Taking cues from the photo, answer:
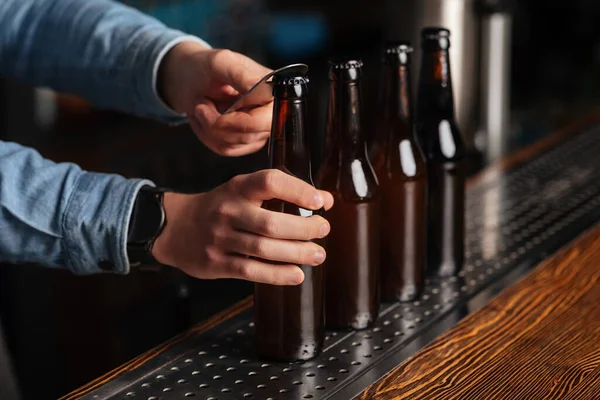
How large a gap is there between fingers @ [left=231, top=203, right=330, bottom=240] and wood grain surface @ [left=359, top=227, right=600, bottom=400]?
0.19 m

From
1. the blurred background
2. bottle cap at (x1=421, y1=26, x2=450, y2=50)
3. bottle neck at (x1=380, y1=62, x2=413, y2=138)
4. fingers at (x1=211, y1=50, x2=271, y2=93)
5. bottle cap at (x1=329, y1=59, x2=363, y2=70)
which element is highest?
bottle cap at (x1=421, y1=26, x2=450, y2=50)

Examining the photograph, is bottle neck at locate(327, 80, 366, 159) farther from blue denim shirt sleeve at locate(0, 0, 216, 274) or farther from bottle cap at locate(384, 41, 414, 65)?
blue denim shirt sleeve at locate(0, 0, 216, 274)

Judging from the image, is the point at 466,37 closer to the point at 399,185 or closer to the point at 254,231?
the point at 399,185

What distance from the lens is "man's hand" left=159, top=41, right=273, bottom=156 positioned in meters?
1.12

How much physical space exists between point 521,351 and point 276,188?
1.23 feet

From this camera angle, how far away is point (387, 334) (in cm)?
107

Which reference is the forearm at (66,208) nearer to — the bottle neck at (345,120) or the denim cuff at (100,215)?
the denim cuff at (100,215)

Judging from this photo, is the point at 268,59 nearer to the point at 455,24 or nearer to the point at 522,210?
the point at 455,24

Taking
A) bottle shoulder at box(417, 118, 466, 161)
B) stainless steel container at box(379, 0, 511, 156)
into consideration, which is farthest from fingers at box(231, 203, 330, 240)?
stainless steel container at box(379, 0, 511, 156)

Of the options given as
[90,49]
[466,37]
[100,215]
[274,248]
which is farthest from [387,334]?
[466,37]

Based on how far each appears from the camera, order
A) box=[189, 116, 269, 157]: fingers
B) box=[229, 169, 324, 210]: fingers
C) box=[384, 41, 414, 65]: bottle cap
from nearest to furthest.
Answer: box=[229, 169, 324, 210]: fingers, box=[384, 41, 414, 65]: bottle cap, box=[189, 116, 269, 157]: fingers

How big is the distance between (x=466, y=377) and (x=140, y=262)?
0.39 m

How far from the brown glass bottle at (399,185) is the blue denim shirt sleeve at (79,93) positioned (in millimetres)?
324

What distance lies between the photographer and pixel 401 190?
1.12 meters
